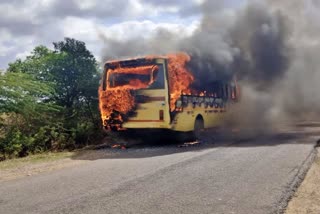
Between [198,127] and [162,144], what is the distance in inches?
53.0

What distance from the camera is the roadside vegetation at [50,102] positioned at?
12016 millimetres

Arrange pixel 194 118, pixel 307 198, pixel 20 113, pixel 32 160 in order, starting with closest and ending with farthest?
pixel 307 198 → pixel 32 160 → pixel 20 113 → pixel 194 118

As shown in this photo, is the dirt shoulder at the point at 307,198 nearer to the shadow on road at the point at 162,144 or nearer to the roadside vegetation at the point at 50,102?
the shadow on road at the point at 162,144

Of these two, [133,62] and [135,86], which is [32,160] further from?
[133,62]

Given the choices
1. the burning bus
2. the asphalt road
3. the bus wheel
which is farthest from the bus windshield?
the asphalt road

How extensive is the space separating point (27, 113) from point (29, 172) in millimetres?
4345

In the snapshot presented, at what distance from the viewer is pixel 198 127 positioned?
13672mm

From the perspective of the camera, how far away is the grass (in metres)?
9.99

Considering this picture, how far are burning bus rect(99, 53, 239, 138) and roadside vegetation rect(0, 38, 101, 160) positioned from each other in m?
1.89

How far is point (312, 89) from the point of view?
21141 mm

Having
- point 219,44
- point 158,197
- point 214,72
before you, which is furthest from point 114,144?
point 158,197

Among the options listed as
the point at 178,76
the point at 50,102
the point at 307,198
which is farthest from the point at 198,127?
Result: the point at 307,198

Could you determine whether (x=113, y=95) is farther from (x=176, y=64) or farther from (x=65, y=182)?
(x=65, y=182)

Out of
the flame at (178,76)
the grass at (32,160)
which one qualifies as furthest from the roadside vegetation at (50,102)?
the flame at (178,76)
